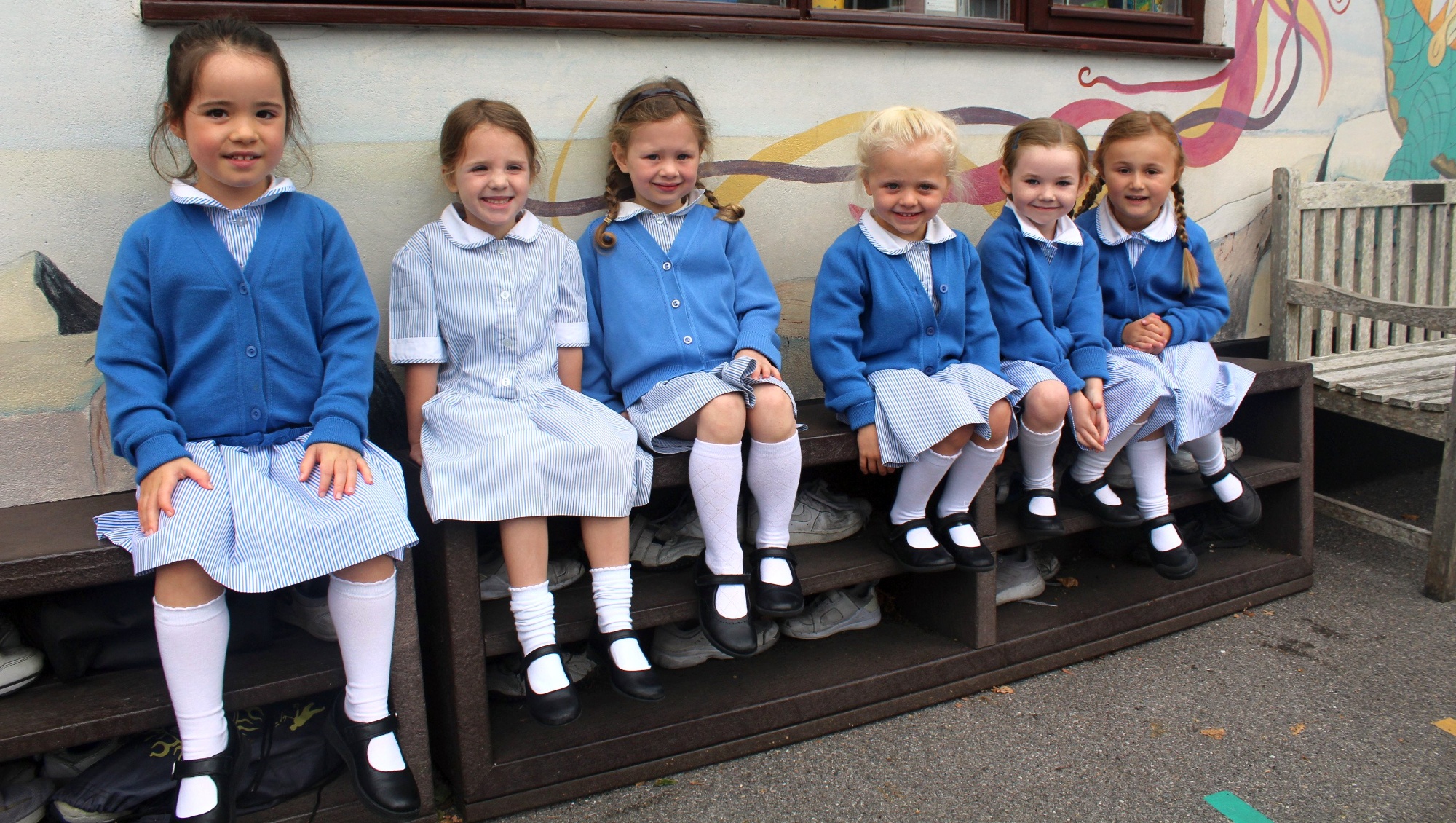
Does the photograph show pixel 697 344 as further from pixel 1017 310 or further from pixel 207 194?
pixel 207 194

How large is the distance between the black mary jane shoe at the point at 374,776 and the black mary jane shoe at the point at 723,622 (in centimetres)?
70

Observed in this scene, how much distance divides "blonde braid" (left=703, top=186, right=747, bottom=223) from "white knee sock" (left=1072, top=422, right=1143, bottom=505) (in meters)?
1.27

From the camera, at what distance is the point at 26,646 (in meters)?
2.02

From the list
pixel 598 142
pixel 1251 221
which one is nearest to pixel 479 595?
pixel 598 142

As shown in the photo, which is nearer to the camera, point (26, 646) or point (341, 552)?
point (341, 552)

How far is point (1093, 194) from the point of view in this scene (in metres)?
3.24

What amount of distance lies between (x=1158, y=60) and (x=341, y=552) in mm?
3264

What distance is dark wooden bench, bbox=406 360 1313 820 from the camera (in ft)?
7.11

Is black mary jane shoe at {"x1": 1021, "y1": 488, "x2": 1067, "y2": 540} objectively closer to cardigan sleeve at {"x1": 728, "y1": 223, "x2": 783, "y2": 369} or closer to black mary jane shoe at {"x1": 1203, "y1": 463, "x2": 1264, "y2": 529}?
black mary jane shoe at {"x1": 1203, "y1": 463, "x2": 1264, "y2": 529}

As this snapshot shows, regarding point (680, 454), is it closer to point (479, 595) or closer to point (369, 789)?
point (479, 595)

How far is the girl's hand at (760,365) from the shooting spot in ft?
8.00

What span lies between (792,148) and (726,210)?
448mm

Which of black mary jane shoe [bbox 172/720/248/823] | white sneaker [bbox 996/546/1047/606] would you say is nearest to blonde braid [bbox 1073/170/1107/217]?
white sneaker [bbox 996/546/1047/606]

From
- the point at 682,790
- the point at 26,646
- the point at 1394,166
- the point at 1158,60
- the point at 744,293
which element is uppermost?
the point at 1158,60
